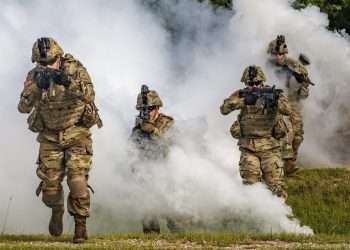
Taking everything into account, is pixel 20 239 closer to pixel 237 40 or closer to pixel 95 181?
pixel 95 181

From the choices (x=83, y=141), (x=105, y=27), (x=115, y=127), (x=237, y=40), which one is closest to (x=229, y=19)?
(x=237, y=40)

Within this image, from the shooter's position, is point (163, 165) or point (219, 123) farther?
point (219, 123)

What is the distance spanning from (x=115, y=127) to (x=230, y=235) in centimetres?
469

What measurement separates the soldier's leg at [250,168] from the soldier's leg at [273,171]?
0.30ft

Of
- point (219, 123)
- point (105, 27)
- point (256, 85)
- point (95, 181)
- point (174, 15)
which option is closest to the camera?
point (256, 85)

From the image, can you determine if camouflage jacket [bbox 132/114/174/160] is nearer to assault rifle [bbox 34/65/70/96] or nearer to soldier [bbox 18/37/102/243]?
soldier [bbox 18/37/102/243]

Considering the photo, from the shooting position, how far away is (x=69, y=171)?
38.3ft

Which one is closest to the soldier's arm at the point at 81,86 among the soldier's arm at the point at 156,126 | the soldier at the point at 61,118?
the soldier at the point at 61,118

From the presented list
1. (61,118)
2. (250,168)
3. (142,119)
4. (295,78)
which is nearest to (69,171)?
(61,118)

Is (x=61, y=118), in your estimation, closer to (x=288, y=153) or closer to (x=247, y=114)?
(x=247, y=114)

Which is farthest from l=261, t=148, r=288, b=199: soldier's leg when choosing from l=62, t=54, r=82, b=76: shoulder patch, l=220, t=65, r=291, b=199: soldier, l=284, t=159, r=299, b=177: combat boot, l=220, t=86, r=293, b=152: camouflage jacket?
l=284, t=159, r=299, b=177: combat boot

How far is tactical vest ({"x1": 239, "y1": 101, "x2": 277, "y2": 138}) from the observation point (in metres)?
14.5

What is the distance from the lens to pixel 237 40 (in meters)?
24.7

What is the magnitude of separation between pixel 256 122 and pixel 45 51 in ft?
12.6
